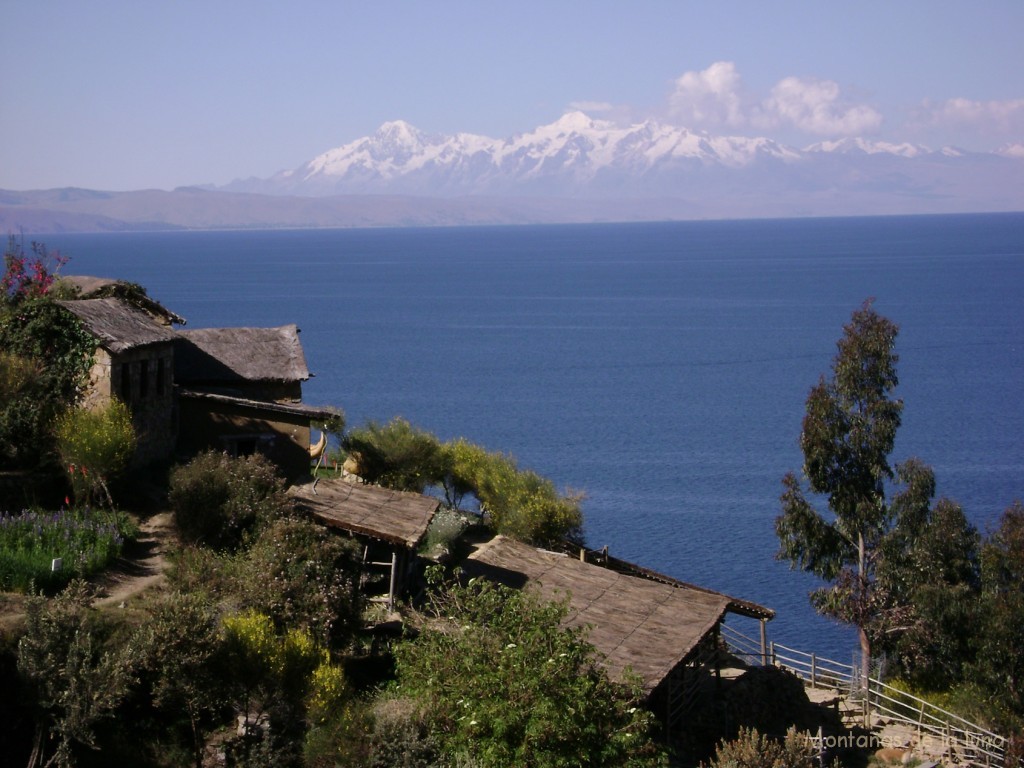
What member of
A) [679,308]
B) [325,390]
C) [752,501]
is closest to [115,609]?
[752,501]

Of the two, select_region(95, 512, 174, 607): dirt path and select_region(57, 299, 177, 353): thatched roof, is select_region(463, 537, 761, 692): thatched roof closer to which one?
select_region(95, 512, 174, 607): dirt path

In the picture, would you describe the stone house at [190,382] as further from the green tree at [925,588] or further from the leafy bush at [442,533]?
the green tree at [925,588]

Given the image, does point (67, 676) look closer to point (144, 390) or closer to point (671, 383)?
point (144, 390)

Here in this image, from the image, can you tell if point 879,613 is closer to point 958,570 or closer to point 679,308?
point 958,570

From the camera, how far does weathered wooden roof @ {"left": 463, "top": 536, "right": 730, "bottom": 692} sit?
859 inches

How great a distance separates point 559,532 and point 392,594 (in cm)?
1194

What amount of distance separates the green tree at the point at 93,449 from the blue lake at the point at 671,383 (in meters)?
21.0

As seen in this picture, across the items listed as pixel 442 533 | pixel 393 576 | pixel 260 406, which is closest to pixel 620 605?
pixel 393 576

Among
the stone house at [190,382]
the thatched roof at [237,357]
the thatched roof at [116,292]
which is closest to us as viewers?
the stone house at [190,382]

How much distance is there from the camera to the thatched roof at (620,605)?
21.8m

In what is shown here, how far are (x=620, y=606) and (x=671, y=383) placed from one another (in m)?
67.4

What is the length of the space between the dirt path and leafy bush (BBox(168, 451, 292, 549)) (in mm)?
798

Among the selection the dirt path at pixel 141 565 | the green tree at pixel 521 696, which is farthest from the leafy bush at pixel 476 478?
the green tree at pixel 521 696

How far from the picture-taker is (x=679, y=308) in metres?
146
